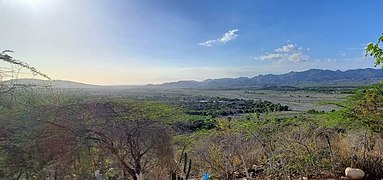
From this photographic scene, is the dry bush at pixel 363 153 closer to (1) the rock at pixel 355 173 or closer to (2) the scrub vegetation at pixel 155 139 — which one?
(2) the scrub vegetation at pixel 155 139

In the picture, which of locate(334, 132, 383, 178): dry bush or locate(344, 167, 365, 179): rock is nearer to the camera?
locate(344, 167, 365, 179): rock

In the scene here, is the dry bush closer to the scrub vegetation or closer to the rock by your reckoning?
the scrub vegetation

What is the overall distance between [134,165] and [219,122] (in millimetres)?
3527

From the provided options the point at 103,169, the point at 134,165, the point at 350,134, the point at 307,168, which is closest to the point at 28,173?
the point at 103,169

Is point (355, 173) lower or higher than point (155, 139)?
lower

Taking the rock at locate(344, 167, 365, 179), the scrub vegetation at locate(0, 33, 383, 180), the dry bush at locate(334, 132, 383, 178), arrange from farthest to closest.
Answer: the dry bush at locate(334, 132, 383, 178) → the rock at locate(344, 167, 365, 179) → the scrub vegetation at locate(0, 33, 383, 180)

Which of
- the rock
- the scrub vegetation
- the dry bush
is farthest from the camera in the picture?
the dry bush

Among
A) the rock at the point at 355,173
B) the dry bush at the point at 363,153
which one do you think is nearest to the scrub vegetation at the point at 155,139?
the dry bush at the point at 363,153

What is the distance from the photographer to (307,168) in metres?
7.34

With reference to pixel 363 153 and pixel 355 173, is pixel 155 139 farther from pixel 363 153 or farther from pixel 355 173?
pixel 363 153

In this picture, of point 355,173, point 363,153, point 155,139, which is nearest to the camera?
point 155,139

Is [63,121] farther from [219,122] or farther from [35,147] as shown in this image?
[219,122]

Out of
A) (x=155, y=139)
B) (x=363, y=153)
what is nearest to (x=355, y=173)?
(x=363, y=153)

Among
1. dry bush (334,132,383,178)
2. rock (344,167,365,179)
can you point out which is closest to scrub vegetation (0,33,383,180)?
dry bush (334,132,383,178)
